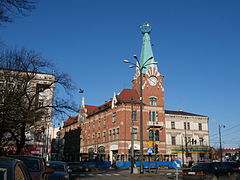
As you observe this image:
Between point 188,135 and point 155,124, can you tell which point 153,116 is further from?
point 188,135

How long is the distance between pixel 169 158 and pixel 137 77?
58.7 ft

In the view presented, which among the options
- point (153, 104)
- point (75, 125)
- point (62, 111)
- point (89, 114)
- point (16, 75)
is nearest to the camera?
point (16, 75)

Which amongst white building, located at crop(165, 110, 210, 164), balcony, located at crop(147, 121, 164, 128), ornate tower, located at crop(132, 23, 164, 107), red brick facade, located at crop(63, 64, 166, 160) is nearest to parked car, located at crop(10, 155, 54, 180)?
red brick facade, located at crop(63, 64, 166, 160)

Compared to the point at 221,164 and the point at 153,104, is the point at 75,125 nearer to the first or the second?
the point at 153,104

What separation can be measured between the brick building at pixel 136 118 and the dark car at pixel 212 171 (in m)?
33.5

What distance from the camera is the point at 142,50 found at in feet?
193

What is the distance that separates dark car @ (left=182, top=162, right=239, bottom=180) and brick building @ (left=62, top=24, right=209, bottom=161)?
33.5 metres

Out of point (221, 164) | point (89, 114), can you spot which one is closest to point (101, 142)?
point (89, 114)

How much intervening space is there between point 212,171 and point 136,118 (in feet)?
123

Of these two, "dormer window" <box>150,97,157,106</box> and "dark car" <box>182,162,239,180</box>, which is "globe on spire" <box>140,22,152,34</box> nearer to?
"dormer window" <box>150,97,157,106</box>

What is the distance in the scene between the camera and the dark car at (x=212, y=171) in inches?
635

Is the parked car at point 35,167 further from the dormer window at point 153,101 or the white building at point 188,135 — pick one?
the white building at point 188,135

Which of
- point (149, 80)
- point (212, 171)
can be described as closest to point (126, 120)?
point (149, 80)

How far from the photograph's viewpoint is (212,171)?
53.5ft
